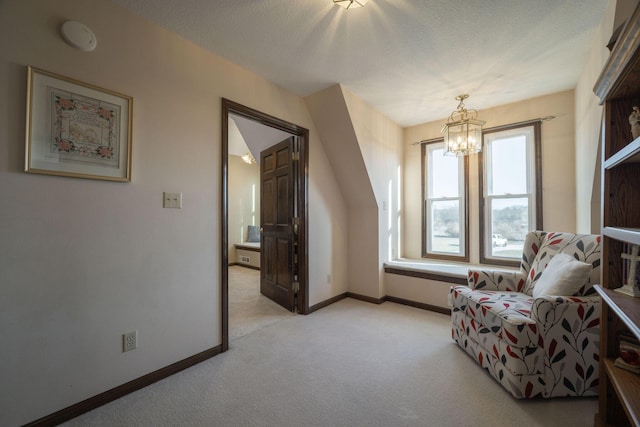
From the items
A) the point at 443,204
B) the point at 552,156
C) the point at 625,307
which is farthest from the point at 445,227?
the point at 625,307

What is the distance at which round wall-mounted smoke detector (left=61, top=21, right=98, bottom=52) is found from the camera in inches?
57.3

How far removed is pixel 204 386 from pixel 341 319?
1498mm

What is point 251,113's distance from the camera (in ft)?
7.97

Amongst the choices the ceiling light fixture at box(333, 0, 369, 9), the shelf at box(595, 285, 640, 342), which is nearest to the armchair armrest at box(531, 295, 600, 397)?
the shelf at box(595, 285, 640, 342)

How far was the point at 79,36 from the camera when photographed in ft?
4.89

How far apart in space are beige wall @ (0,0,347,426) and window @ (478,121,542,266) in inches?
122

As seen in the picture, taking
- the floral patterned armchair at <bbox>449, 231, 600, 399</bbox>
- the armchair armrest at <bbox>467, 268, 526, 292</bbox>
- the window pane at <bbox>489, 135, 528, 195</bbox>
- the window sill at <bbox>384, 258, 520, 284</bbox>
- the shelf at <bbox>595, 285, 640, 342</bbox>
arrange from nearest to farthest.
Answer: the shelf at <bbox>595, 285, 640, 342</bbox>, the floral patterned armchair at <bbox>449, 231, 600, 399</bbox>, the armchair armrest at <bbox>467, 268, 526, 292</bbox>, the window sill at <bbox>384, 258, 520, 284</bbox>, the window pane at <bbox>489, 135, 528, 195</bbox>

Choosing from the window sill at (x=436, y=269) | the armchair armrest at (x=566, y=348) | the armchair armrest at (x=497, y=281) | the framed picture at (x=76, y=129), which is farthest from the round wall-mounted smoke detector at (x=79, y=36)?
the window sill at (x=436, y=269)

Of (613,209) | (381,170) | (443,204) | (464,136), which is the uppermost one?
(464,136)

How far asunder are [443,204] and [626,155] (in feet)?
8.91

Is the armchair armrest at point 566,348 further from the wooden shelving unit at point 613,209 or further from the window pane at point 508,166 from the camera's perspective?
the window pane at point 508,166

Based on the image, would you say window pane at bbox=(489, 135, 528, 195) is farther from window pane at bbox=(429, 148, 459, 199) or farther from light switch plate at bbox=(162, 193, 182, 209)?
light switch plate at bbox=(162, 193, 182, 209)

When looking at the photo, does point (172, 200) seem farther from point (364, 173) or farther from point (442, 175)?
point (442, 175)

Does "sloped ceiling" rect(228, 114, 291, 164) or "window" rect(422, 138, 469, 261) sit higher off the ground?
"sloped ceiling" rect(228, 114, 291, 164)
